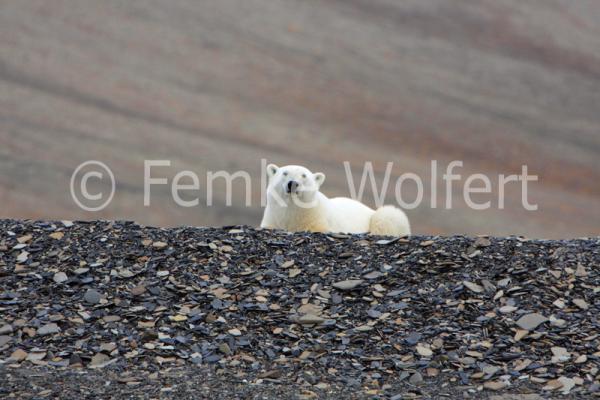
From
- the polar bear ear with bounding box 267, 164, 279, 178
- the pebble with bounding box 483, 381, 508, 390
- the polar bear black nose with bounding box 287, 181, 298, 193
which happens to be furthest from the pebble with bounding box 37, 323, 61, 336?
the polar bear ear with bounding box 267, 164, 279, 178

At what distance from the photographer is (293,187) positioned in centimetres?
863

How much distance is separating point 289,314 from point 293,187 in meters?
2.68

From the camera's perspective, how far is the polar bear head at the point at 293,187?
28.5ft

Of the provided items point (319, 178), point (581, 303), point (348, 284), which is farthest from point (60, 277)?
point (581, 303)

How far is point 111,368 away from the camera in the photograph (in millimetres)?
5457

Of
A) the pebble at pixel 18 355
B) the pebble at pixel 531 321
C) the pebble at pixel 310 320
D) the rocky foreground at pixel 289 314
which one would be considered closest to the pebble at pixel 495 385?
the rocky foreground at pixel 289 314

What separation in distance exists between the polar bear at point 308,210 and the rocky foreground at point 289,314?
1.51 metres

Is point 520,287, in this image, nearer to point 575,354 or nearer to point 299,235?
point 575,354

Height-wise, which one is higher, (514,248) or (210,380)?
(514,248)

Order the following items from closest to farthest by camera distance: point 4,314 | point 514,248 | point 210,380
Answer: point 210,380 < point 4,314 < point 514,248

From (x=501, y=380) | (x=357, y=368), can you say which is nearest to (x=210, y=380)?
(x=357, y=368)

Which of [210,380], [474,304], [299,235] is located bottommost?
[210,380]

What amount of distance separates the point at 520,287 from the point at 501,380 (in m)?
1.30

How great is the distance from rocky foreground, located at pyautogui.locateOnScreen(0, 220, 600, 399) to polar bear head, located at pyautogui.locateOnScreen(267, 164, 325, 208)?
142 centimetres
